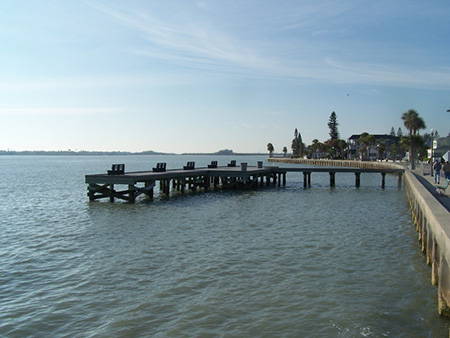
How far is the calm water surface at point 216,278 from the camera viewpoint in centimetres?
783

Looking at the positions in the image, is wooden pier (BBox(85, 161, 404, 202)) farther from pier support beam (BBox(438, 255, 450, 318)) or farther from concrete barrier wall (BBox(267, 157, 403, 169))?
concrete barrier wall (BBox(267, 157, 403, 169))

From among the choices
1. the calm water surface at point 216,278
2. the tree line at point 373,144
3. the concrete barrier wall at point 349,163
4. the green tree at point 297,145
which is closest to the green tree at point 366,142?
the tree line at point 373,144

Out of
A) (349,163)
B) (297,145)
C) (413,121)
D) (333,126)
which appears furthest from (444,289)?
(297,145)

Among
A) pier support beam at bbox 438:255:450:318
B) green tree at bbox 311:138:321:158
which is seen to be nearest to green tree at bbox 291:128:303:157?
green tree at bbox 311:138:321:158

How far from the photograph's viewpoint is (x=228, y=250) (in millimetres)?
13562

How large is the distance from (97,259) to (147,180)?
1725 cm

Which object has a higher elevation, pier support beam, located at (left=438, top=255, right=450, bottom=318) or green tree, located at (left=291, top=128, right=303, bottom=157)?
green tree, located at (left=291, top=128, right=303, bottom=157)

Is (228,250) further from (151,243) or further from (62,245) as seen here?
(62,245)

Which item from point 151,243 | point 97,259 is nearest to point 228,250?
point 151,243

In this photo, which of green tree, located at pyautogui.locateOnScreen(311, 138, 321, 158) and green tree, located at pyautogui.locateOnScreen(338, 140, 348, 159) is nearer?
green tree, located at pyautogui.locateOnScreen(338, 140, 348, 159)

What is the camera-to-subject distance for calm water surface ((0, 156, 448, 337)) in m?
7.83

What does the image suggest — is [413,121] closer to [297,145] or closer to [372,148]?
[372,148]

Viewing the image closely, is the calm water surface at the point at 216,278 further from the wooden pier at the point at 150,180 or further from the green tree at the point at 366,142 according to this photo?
the green tree at the point at 366,142

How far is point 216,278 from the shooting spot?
10586 mm
